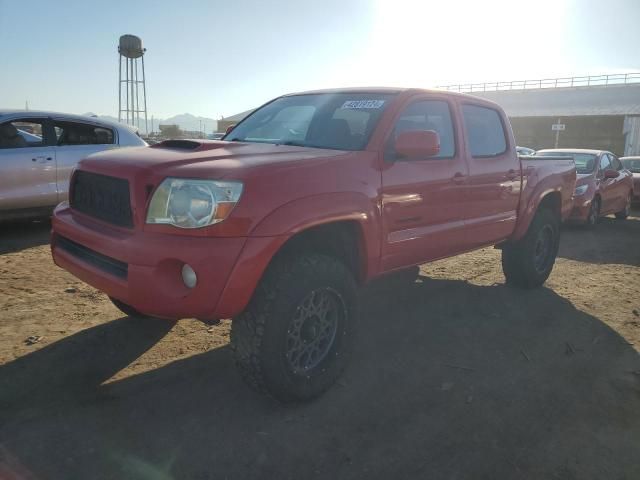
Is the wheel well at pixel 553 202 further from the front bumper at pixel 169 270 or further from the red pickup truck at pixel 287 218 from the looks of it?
the front bumper at pixel 169 270

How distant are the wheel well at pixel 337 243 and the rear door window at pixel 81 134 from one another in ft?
17.7

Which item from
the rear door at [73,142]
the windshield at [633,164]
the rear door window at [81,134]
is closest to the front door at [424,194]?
the rear door at [73,142]

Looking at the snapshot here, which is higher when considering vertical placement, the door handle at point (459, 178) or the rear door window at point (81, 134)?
the rear door window at point (81, 134)

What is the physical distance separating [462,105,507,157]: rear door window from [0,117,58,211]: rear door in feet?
17.8

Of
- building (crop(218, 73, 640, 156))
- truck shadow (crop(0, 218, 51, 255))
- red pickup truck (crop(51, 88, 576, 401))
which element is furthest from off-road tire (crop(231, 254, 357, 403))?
building (crop(218, 73, 640, 156))

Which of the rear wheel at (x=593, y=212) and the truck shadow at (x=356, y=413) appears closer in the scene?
the truck shadow at (x=356, y=413)

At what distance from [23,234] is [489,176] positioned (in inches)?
238

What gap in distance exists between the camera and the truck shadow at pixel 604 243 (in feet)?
→ 22.7

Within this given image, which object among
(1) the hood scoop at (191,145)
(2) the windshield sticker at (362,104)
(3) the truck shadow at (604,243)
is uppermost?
(2) the windshield sticker at (362,104)

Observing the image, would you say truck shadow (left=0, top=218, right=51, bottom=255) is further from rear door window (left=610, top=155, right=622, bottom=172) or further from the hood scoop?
rear door window (left=610, top=155, right=622, bottom=172)

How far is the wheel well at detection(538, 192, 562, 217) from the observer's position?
5.39 metres

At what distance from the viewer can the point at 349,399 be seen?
9.62 ft

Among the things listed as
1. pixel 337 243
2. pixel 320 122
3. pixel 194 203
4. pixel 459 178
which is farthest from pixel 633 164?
pixel 194 203

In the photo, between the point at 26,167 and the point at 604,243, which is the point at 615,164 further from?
the point at 26,167
